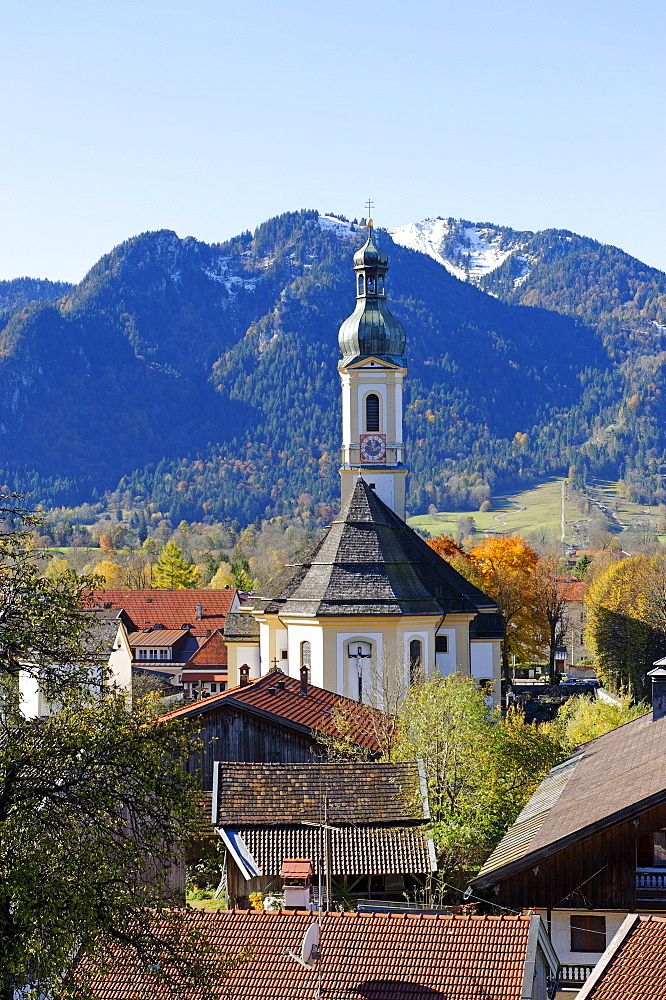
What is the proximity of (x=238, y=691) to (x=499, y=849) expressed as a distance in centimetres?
922

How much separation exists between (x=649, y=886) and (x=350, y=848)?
182 inches

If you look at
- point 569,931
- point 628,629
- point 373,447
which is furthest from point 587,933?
point 628,629

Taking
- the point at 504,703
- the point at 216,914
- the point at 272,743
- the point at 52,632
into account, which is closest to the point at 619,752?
the point at 272,743

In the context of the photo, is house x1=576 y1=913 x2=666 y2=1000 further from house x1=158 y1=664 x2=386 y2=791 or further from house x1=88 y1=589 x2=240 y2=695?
house x1=88 y1=589 x2=240 y2=695

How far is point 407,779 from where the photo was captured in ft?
79.4

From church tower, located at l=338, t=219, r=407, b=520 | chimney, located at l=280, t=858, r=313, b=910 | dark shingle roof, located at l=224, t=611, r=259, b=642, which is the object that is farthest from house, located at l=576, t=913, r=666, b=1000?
church tower, located at l=338, t=219, r=407, b=520

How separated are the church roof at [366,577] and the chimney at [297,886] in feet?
88.7

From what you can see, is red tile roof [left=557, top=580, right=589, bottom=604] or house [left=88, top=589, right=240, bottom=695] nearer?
house [left=88, top=589, right=240, bottom=695]

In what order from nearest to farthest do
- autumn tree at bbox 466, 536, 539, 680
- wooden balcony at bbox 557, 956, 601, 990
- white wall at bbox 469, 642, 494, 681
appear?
1. wooden balcony at bbox 557, 956, 601, 990
2. white wall at bbox 469, 642, 494, 681
3. autumn tree at bbox 466, 536, 539, 680

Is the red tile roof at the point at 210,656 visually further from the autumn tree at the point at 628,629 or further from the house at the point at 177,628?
the autumn tree at the point at 628,629

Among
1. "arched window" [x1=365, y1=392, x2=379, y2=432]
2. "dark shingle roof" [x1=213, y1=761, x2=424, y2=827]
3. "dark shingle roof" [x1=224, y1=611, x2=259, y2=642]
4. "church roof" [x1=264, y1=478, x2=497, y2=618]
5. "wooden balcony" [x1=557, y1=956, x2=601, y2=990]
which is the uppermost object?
"arched window" [x1=365, y1=392, x2=379, y2=432]

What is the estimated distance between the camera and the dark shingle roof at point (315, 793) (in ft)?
75.6

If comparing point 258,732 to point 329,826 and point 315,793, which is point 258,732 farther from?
point 329,826

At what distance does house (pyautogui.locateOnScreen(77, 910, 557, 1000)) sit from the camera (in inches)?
583
